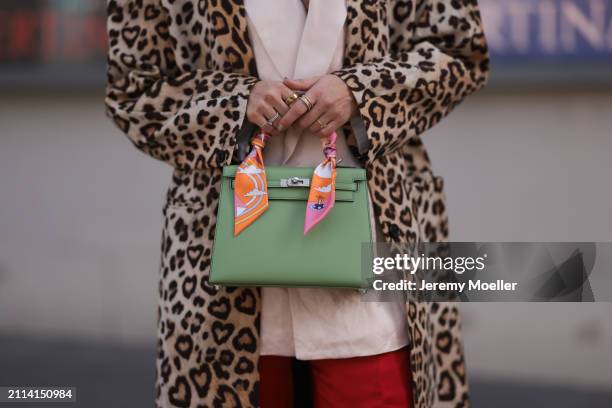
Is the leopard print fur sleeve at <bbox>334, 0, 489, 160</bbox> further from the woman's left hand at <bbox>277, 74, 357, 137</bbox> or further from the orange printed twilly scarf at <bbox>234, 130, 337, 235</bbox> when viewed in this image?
the orange printed twilly scarf at <bbox>234, 130, 337, 235</bbox>

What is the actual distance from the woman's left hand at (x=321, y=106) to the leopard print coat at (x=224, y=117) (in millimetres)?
34

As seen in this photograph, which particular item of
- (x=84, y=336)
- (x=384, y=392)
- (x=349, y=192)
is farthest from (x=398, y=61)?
(x=84, y=336)

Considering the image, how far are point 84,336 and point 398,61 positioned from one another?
3780 millimetres

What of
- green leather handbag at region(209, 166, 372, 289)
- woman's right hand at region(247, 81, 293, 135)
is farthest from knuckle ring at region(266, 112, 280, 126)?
green leather handbag at region(209, 166, 372, 289)

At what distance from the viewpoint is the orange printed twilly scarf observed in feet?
5.22

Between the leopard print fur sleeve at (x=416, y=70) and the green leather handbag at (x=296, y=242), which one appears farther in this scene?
the leopard print fur sleeve at (x=416, y=70)

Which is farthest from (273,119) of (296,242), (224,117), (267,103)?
(296,242)

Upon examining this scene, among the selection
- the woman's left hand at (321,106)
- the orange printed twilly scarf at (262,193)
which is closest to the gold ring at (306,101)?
the woman's left hand at (321,106)

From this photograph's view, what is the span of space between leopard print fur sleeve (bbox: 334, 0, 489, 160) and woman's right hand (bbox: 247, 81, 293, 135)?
5.4 inches

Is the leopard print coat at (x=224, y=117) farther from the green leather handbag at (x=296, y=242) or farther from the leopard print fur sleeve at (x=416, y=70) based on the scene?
the green leather handbag at (x=296, y=242)

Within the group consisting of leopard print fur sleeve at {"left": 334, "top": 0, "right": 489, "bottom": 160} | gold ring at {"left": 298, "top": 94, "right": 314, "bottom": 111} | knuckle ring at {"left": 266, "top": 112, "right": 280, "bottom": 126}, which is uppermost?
leopard print fur sleeve at {"left": 334, "top": 0, "right": 489, "bottom": 160}

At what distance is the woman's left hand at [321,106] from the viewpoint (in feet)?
5.43

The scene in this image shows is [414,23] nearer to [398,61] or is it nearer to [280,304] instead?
[398,61]

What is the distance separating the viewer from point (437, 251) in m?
1.98
